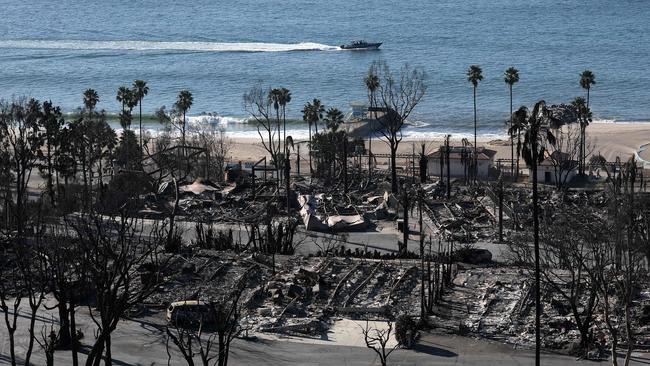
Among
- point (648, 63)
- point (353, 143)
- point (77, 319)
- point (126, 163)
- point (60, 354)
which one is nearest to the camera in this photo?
point (60, 354)

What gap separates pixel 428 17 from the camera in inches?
7446

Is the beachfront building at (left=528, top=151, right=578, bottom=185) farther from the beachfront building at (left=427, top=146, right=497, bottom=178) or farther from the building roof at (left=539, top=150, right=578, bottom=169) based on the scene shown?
the beachfront building at (left=427, top=146, right=497, bottom=178)

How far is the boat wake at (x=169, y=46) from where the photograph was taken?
538 ft

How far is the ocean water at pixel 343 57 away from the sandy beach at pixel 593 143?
6.30 meters

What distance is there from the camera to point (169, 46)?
167m

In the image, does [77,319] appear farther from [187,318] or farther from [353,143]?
[353,143]

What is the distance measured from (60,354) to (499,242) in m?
22.6

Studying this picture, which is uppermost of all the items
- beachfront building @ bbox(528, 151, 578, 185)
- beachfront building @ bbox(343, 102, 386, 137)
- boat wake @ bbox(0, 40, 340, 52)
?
boat wake @ bbox(0, 40, 340, 52)

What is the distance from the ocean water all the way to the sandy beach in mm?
6300

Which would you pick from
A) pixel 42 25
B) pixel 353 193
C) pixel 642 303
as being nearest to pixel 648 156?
pixel 353 193

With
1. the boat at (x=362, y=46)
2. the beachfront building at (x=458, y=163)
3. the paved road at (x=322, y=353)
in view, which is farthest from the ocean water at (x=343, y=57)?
the paved road at (x=322, y=353)

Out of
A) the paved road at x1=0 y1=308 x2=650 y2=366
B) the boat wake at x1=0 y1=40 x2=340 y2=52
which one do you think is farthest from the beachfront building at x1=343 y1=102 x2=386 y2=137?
the boat wake at x1=0 y1=40 x2=340 y2=52

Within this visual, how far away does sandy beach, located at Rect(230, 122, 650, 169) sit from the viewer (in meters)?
85.7

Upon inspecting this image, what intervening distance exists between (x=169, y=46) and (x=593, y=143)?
91456 millimetres
